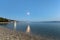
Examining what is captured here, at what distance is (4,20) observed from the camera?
4281 inches

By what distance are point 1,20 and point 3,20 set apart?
89.7 inches

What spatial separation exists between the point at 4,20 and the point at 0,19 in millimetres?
4455

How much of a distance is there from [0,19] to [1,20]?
1.77 meters

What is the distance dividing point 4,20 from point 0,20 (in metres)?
5.72

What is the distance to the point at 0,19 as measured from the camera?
346 feet

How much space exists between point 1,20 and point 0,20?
3.76 feet

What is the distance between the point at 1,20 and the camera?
A: 104500mm

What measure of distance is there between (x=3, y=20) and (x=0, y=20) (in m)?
3.42

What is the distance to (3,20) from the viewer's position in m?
106

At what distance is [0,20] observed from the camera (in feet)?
340
